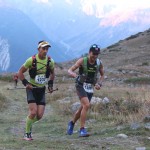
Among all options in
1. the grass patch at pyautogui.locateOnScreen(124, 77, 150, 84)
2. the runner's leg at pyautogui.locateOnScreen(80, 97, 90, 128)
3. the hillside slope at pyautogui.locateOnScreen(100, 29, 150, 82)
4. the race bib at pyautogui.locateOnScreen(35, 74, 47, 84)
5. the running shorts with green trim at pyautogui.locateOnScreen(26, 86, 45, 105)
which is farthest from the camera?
the hillside slope at pyautogui.locateOnScreen(100, 29, 150, 82)

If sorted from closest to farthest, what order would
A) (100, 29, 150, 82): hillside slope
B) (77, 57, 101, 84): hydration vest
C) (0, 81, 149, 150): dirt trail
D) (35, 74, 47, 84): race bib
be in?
1. (0, 81, 149, 150): dirt trail
2. (35, 74, 47, 84): race bib
3. (77, 57, 101, 84): hydration vest
4. (100, 29, 150, 82): hillside slope

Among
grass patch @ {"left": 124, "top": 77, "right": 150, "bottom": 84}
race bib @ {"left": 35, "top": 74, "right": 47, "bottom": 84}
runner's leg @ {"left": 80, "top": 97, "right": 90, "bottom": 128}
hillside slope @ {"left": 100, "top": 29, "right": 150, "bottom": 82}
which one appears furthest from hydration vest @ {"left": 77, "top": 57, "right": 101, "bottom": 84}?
hillside slope @ {"left": 100, "top": 29, "right": 150, "bottom": 82}

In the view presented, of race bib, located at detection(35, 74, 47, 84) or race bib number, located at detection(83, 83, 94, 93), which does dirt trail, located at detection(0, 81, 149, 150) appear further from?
race bib, located at detection(35, 74, 47, 84)

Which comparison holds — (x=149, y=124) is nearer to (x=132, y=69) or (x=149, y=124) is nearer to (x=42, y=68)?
(x=42, y=68)

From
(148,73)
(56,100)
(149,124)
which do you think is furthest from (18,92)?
(149,124)

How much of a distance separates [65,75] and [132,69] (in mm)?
5082

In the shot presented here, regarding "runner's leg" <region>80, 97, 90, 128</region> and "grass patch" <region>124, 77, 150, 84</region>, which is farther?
"grass patch" <region>124, 77, 150, 84</region>

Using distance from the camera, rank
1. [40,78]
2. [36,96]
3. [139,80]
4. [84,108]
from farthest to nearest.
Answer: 1. [139,80]
2. [84,108]
3. [36,96]
4. [40,78]

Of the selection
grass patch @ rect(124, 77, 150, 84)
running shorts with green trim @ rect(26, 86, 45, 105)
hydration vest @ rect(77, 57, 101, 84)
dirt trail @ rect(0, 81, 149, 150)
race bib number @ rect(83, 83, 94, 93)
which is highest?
grass patch @ rect(124, 77, 150, 84)

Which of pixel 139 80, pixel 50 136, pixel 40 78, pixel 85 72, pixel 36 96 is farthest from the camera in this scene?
pixel 139 80

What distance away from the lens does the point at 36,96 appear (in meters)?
10.4

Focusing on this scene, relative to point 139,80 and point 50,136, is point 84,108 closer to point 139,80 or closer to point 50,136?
point 50,136

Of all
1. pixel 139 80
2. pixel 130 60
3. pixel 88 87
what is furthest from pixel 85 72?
pixel 130 60

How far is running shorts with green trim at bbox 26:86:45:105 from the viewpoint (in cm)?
1027
